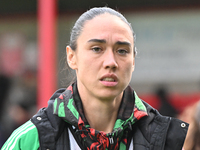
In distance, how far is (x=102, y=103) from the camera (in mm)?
2250

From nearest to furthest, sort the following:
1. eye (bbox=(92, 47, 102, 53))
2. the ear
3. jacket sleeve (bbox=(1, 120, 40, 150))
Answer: jacket sleeve (bbox=(1, 120, 40, 150)), eye (bbox=(92, 47, 102, 53)), the ear

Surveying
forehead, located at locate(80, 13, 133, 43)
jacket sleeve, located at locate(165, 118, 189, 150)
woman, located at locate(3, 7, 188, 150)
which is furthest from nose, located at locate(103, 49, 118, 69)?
jacket sleeve, located at locate(165, 118, 189, 150)

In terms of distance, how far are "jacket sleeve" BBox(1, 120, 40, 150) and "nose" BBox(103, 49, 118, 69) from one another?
0.53 metres

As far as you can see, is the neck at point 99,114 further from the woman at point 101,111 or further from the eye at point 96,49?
the eye at point 96,49

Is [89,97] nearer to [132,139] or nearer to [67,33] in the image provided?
[132,139]

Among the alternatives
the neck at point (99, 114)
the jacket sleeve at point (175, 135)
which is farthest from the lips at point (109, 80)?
the jacket sleeve at point (175, 135)

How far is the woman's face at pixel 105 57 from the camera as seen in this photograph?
215 cm

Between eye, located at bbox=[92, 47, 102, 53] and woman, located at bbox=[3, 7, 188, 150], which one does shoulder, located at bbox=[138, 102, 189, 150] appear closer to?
woman, located at bbox=[3, 7, 188, 150]

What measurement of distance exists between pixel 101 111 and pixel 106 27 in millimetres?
490

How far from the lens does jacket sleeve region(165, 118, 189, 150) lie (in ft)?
7.13

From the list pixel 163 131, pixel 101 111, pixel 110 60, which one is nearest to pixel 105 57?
pixel 110 60

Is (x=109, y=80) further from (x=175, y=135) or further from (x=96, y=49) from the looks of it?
(x=175, y=135)

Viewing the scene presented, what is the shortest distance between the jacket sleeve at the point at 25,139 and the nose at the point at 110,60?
1.73ft

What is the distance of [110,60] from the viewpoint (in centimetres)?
214
